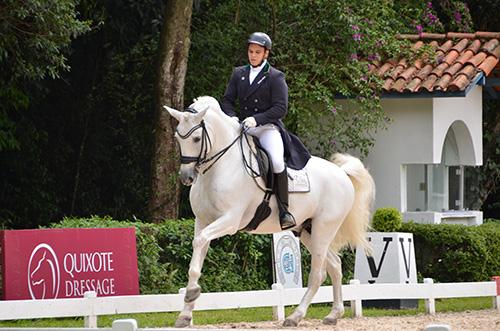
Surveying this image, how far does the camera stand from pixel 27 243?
40.2 ft

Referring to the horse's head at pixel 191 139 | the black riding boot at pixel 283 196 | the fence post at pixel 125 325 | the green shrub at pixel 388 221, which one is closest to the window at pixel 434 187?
the green shrub at pixel 388 221

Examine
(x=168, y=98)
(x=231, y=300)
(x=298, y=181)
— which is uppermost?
(x=168, y=98)

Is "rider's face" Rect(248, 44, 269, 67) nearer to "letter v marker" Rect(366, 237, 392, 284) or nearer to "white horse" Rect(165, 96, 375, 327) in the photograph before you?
"white horse" Rect(165, 96, 375, 327)

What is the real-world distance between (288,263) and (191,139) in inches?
197

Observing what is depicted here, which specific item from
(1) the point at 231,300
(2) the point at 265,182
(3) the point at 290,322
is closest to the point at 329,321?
(3) the point at 290,322

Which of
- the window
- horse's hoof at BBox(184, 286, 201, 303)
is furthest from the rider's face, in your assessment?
the window

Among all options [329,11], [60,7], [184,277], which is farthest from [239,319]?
[329,11]

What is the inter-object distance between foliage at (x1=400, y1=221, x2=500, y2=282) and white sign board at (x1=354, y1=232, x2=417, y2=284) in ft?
6.32

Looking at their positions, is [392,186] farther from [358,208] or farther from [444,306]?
[358,208]

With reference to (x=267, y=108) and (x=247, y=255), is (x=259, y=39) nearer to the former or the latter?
(x=267, y=108)

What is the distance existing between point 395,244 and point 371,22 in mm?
5088

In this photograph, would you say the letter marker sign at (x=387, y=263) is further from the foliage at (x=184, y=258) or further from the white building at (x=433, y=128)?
the white building at (x=433, y=128)

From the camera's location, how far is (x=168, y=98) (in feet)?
56.9

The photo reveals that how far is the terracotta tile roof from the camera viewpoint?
18969mm
